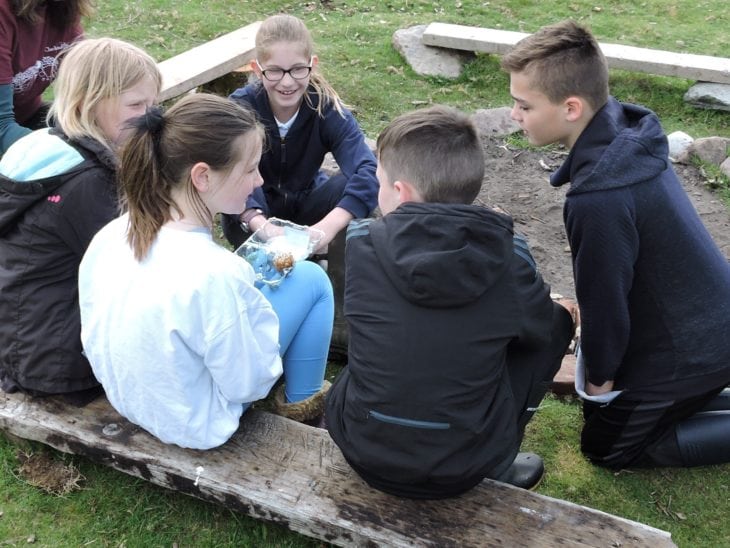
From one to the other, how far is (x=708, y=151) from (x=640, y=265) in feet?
11.9

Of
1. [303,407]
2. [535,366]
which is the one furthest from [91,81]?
[535,366]

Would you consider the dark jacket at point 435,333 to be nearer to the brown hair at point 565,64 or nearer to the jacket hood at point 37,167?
the brown hair at point 565,64

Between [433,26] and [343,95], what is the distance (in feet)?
5.12

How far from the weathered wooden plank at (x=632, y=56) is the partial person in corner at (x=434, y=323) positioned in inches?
207

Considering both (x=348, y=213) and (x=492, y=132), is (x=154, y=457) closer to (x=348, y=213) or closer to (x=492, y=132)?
(x=348, y=213)

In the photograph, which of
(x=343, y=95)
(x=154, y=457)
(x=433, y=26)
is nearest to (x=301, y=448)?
(x=154, y=457)

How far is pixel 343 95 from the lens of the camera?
6848 mm

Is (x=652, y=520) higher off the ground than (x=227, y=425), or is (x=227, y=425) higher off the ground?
(x=227, y=425)

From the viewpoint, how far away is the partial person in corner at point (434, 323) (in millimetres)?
2000

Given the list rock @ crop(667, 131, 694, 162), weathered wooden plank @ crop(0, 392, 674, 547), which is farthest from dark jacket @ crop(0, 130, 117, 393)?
rock @ crop(667, 131, 694, 162)

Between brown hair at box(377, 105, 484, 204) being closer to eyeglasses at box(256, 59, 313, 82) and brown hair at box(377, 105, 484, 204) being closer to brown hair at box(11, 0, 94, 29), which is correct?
eyeglasses at box(256, 59, 313, 82)

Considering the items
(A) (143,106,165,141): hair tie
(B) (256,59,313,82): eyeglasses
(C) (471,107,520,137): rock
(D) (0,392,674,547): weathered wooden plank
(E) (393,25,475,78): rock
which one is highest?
(A) (143,106,165,141): hair tie

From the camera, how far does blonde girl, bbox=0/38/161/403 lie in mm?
2424

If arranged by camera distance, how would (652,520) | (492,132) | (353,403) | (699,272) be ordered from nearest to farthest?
1. (353,403)
2. (699,272)
3. (652,520)
4. (492,132)
